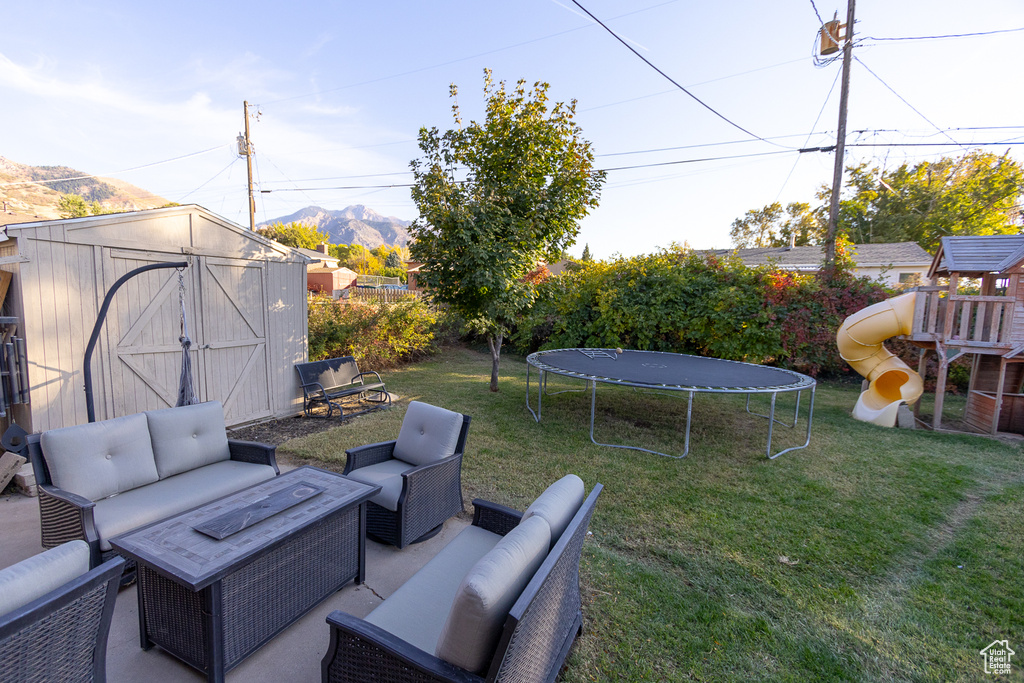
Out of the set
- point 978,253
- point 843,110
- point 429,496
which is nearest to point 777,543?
point 429,496

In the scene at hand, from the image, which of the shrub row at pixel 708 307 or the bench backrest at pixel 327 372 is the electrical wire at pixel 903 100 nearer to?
the shrub row at pixel 708 307

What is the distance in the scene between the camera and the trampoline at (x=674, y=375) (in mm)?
5031

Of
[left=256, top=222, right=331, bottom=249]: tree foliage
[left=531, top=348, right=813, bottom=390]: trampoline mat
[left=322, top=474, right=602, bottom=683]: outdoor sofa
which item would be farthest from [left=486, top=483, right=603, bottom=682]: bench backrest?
[left=256, top=222, right=331, bottom=249]: tree foliage

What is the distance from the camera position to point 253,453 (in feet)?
11.5

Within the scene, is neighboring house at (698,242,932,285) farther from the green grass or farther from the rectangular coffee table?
the rectangular coffee table

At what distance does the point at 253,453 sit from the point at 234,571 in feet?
6.05

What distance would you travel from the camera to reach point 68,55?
13.4 meters

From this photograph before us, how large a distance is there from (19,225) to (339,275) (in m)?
34.5

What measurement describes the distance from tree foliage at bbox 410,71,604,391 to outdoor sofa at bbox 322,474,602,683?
185 inches

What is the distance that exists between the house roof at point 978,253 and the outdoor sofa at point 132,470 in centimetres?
974

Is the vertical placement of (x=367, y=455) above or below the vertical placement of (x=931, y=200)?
below

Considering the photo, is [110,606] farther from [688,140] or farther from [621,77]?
[688,140]

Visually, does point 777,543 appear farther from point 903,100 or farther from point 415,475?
point 903,100

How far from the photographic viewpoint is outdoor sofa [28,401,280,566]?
2531 millimetres
